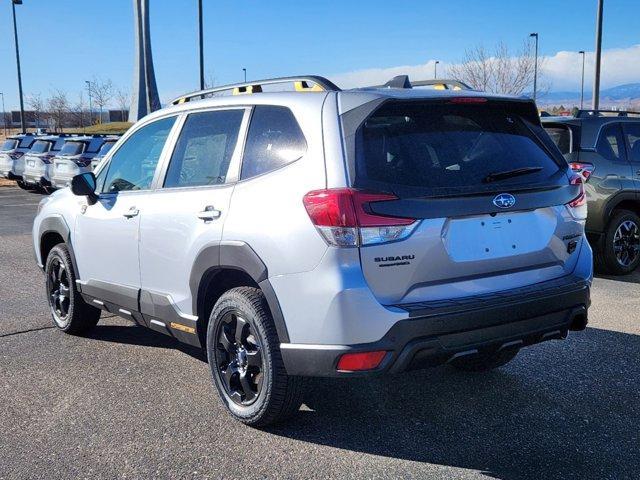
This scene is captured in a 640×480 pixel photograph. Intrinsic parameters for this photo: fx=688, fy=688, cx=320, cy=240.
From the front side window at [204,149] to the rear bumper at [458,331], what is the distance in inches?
48.1

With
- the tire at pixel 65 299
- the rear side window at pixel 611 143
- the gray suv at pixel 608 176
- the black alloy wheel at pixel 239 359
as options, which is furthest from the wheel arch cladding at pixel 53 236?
the rear side window at pixel 611 143

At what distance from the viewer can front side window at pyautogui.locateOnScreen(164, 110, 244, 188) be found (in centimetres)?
396

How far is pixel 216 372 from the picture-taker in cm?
392

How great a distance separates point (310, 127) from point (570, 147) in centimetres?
528


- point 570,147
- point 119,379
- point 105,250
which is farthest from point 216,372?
point 570,147

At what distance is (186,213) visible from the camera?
158 inches

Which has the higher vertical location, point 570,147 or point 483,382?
point 570,147

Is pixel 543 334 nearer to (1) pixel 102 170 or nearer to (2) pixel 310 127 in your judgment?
(2) pixel 310 127

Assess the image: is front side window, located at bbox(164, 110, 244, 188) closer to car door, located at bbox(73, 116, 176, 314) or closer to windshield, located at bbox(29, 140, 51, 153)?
car door, located at bbox(73, 116, 176, 314)

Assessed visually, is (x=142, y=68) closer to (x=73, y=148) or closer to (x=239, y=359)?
(x=73, y=148)

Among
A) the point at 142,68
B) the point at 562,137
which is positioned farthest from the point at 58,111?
the point at 562,137

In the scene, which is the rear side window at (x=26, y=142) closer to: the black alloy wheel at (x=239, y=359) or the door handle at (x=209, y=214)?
the door handle at (x=209, y=214)

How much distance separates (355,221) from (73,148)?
17459 millimetres

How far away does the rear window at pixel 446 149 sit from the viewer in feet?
10.6
